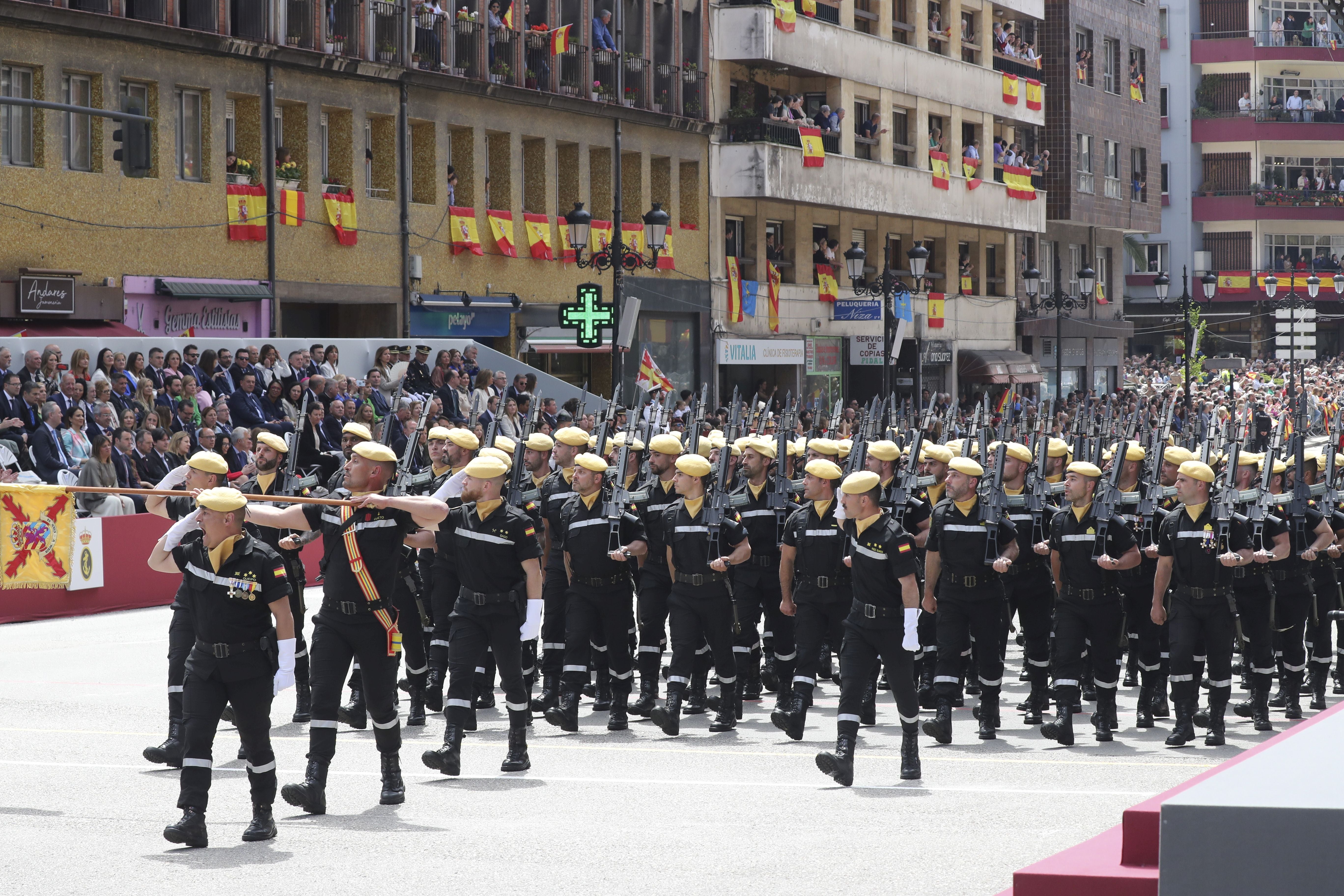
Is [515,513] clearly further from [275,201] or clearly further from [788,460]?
[275,201]

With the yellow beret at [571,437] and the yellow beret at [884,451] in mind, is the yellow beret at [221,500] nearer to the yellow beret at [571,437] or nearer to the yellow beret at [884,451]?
the yellow beret at [571,437]

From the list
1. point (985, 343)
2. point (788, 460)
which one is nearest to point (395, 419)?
point (788, 460)

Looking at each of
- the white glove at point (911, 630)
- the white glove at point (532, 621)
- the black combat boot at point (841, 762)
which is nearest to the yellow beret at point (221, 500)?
the white glove at point (532, 621)

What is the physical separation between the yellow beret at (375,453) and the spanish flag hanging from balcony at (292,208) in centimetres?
2127

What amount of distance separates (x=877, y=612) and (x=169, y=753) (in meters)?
4.30

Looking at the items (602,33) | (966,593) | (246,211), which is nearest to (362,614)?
(966,593)

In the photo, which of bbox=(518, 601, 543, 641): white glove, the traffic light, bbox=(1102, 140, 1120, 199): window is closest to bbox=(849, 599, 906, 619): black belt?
bbox=(518, 601, 543, 641): white glove

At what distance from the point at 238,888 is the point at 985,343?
1852 inches

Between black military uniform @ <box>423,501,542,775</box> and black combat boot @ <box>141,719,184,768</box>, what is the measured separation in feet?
4.96

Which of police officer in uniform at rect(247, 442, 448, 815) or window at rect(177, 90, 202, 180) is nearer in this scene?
police officer in uniform at rect(247, 442, 448, 815)

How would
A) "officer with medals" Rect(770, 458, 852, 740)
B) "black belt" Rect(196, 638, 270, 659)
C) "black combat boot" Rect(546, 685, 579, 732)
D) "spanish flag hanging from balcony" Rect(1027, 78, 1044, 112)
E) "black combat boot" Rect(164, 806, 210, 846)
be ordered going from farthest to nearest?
"spanish flag hanging from balcony" Rect(1027, 78, 1044, 112) → "black combat boot" Rect(546, 685, 579, 732) → "officer with medals" Rect(770, 458, 852, 740) → "black belt" Rect(196, 638, 270, 659) → "black combat boot" Rect(164, 806, 210, 846)

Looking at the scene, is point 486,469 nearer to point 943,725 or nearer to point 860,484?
point 860,484

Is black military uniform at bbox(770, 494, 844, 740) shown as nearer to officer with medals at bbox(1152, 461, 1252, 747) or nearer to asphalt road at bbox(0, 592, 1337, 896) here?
asphalt road at bbox(0, 592, 1337, 896)

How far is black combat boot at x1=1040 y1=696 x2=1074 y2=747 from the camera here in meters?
12.8
